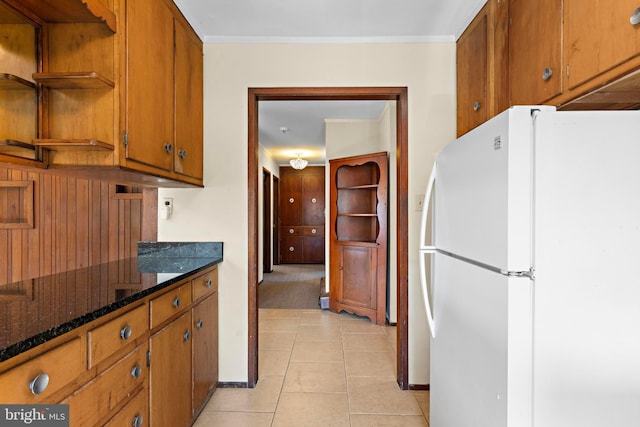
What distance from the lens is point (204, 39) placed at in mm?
2348

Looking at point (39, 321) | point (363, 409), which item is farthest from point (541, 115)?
point (363, 409)

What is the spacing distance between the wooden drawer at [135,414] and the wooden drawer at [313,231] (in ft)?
23.1

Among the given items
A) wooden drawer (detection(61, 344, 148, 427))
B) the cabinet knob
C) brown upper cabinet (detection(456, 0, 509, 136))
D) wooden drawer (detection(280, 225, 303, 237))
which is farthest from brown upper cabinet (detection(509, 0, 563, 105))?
wooden drawer (detection(280, 225, 303, 237))

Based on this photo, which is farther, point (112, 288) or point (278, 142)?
point (278, 142)

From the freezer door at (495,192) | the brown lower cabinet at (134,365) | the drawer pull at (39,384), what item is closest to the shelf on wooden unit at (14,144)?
the brown lower cabinet at (134,365)

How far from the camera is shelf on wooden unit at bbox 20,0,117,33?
1245 millimetres

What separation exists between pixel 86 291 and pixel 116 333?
280mm

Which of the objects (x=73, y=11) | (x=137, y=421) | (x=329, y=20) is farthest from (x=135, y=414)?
(x=329, y=20)

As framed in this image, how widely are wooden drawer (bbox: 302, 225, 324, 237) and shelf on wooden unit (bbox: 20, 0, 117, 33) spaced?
7.17 meters

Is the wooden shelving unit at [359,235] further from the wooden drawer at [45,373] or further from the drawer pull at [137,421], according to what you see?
the wooden drawer at [45,373]

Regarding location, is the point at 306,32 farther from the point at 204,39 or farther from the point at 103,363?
the point at 103,363

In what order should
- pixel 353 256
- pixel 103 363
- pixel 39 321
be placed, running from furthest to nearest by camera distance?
pixel 353 256 → pixel 103 363 → pixel 39 321

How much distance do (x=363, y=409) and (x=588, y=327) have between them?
1.55m

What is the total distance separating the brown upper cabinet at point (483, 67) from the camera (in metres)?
1.75
